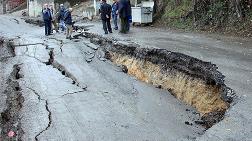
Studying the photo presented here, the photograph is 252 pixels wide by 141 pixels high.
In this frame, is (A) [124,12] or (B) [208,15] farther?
(B) [208,15]

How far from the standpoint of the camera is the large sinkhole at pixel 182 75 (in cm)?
958

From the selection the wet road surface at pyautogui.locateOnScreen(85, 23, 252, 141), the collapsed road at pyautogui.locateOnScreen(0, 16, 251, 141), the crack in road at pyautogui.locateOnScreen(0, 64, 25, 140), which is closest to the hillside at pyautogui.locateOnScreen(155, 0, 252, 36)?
the wet road surface at pyautogui.locateOnScreen(85, 23, 252, 141)

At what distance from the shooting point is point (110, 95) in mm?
10562

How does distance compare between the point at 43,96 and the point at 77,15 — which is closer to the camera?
the point at 43,96

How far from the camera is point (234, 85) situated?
968 cm

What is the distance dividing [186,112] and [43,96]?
3518mm

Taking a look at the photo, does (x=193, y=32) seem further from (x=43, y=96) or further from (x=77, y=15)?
(x=77, y=15)

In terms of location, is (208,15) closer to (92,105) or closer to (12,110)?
(92,105)

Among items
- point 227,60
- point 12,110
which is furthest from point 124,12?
point 12,110

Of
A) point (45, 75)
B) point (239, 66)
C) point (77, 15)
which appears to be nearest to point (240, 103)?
point (239, 66)

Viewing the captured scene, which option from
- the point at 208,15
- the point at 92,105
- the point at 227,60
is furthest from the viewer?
the point at 208,15

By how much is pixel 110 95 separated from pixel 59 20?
52.2 feet

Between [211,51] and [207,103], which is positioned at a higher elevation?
[211,51]

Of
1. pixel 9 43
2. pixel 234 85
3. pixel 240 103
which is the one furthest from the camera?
pixel 9 43
